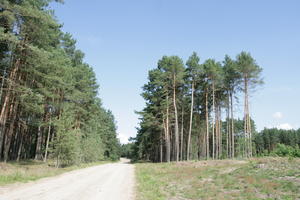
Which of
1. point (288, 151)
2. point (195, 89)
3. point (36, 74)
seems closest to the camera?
point (36, 74)

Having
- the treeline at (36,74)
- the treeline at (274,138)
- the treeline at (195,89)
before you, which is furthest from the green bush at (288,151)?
the treeline at (274,138)

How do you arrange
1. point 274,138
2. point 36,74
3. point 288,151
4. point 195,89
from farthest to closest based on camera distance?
point 274,138
point 195,89
point 288,151
point 36,74

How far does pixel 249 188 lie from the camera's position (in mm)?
9336

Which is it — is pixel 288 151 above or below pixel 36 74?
below

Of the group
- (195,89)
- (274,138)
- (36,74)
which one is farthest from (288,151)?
(274,138)

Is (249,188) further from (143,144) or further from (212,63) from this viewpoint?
(143,144)

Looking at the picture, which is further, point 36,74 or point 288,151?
point 288,151

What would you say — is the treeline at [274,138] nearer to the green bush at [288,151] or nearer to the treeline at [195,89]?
the treeline at [195,89]

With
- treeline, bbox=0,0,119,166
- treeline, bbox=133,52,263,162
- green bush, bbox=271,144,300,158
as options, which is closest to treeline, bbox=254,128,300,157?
treeline, bbox=133,52,263,162

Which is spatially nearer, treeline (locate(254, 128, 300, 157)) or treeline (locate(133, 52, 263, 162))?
treeline (locate(133, 52, 263, 162))

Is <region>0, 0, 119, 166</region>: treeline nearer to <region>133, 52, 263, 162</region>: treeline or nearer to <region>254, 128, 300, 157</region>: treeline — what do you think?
<region>133, 52, 263, 162</region>: treeline

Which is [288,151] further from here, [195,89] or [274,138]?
[274,138]

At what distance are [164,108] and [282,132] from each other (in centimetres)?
8713

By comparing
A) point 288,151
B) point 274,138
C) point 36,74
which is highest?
point 36,74
